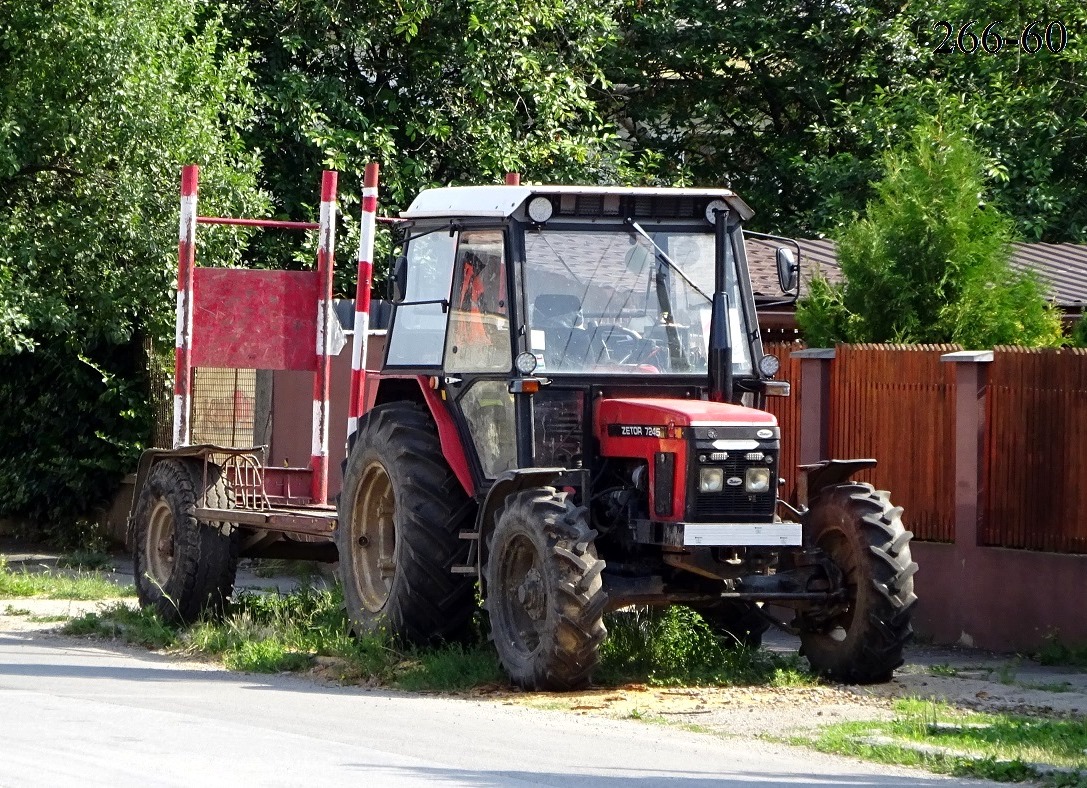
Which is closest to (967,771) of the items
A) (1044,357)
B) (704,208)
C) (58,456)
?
(704,208)

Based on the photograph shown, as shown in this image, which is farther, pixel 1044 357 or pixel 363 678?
pixel 1044 357

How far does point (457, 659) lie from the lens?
10570mm

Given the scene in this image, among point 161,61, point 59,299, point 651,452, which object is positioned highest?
point 161,61

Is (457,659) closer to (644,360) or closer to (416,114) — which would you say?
(644,360)

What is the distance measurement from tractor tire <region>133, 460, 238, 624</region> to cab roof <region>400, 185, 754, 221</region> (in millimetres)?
2987

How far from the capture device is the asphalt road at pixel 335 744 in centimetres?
748

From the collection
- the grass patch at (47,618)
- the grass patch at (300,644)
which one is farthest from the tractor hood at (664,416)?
the grass patch at (47,618)

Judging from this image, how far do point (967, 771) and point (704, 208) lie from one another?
426cm

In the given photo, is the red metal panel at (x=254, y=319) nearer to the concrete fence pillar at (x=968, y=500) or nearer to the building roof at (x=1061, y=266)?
the concrete fence pillar at (x=968, y=500)

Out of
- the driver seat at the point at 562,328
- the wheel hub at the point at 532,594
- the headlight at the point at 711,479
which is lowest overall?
the wheel hub at the point at 532,594

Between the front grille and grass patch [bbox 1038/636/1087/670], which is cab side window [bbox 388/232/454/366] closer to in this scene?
the front grille

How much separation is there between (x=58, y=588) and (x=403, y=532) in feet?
21.2
